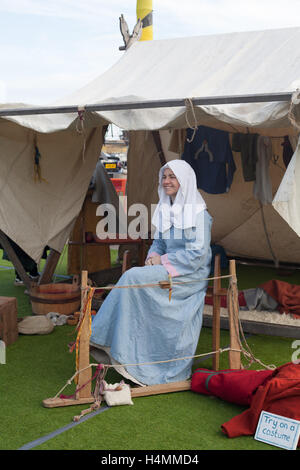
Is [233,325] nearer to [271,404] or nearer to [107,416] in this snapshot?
[271,404]

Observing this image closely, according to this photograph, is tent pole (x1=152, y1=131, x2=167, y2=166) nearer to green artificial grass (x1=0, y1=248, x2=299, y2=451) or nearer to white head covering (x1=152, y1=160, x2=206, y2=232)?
white head covering (x1=152, y1=160, x2=206, y2=232)

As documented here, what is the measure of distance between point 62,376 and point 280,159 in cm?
359

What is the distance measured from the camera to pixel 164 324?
3238 millimetres

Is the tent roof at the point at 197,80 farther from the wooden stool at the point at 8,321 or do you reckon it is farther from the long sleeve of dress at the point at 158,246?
the wooden stool at the point at 8,321

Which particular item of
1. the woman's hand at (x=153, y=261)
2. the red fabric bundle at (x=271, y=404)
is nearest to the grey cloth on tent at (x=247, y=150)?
the woman's hand at (x=153, y=261)

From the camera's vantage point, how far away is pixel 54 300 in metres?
4.71

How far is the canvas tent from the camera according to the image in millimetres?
3559

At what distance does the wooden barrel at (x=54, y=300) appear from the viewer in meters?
4.71

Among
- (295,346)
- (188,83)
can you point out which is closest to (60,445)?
(295,346)

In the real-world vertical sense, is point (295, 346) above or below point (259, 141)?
below

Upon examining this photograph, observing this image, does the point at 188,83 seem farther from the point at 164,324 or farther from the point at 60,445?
the point at 60,445

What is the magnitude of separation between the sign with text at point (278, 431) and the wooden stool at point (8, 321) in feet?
6.79

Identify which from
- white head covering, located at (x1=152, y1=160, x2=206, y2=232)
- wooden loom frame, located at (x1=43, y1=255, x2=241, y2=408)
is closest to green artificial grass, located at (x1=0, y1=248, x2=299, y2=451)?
wooden loom frame, located at (x1=43, y1=255, x2=241, y2=408)
